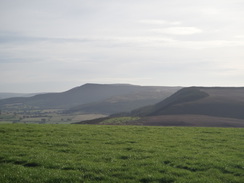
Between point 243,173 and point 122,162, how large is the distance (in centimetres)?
743

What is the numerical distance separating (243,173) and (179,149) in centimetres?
621

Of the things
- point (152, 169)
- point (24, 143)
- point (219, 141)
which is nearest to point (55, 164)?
point (152, 169)

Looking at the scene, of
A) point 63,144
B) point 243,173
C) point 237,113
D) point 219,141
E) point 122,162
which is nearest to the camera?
point 243,173

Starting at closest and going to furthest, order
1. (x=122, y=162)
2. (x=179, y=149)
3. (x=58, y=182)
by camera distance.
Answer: (x=58, y=182), (x=122, y=162), (x=179, y=149)

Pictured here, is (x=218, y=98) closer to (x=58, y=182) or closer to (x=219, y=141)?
(x=219, y=141)

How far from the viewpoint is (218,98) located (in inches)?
4237

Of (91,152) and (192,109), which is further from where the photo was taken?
(192,109)

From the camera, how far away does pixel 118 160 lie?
59.8ft

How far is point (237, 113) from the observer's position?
8781cm

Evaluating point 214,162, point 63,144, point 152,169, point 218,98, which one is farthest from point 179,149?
point 218,98

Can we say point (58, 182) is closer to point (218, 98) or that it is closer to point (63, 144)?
point (63, 144)

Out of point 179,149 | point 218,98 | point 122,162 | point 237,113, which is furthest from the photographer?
point 218,98

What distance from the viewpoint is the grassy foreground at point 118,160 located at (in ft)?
49.3

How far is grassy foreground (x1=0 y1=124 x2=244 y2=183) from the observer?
1502 cm
